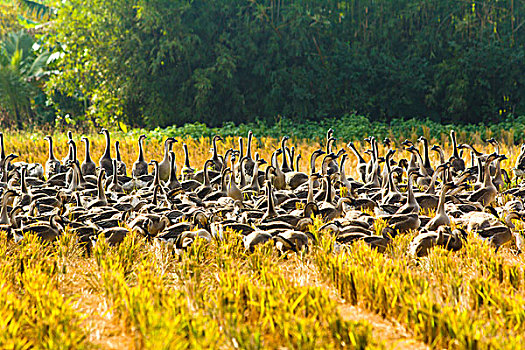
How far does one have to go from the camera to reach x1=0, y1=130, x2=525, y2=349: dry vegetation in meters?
3.53

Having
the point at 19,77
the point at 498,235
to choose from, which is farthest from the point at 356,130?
the point at 19,77

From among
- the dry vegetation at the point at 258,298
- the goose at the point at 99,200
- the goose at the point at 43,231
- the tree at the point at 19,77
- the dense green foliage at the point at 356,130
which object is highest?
the tree at the point at 19,77

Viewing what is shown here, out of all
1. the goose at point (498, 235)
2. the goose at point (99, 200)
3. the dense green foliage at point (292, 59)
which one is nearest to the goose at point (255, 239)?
the goose at point (498, 235)

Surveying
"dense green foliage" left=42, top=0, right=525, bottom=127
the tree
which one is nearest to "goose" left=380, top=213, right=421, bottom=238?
"dense green foliage" left=42, top=0, right=525, bottom=127

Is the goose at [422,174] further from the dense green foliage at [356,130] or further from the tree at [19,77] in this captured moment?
the tree at [19,77]

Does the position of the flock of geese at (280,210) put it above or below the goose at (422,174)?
below

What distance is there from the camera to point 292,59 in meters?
22.2

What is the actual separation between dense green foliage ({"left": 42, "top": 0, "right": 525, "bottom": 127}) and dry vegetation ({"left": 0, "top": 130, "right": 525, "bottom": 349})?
15.7 meters

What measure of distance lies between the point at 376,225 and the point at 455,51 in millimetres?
17892

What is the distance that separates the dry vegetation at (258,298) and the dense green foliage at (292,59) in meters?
15.7

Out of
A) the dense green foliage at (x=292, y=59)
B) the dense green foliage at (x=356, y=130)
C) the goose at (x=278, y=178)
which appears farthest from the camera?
the dense green foliage at (x=292, y=59)

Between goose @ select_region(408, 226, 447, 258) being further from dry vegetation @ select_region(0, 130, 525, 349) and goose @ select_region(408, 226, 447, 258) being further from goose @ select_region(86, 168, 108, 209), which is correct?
goose @ select_region(86, 168, 108, 209)

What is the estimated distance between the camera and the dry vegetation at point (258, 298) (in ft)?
11.6

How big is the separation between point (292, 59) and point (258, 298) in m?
19.1
